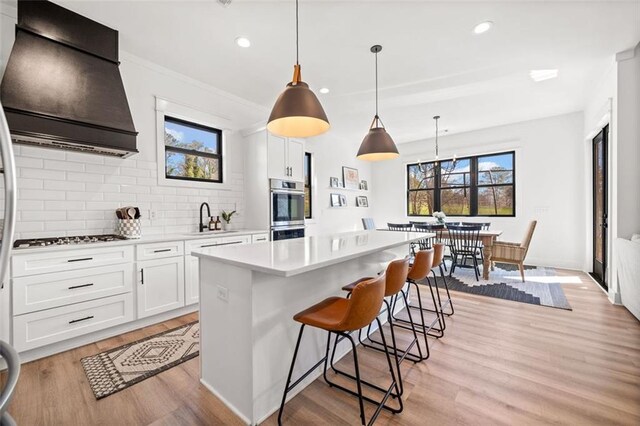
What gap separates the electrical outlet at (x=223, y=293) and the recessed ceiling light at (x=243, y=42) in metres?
2.54

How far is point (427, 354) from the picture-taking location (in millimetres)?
2268

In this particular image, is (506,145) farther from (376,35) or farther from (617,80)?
(376,35)

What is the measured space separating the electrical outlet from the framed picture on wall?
17.2 ft

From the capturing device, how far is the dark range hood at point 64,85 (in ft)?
7.45

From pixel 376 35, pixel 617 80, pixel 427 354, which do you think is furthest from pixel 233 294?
pixel 617 80

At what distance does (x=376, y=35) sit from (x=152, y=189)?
9.95 ft

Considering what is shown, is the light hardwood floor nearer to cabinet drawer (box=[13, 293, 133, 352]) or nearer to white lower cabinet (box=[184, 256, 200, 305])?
cabinet drawer (box=[13, 293, 133, 352])

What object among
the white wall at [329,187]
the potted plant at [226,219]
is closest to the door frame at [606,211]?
the white wall at [329,187]

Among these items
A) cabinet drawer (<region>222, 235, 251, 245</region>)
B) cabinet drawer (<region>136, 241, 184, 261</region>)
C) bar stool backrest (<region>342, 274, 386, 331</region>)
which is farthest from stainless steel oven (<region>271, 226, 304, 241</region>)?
bar stool backrest (<region>342, 274, 386, 331</region>)

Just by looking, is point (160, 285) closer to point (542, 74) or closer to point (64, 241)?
point (64, 241)

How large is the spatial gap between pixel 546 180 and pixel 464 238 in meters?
2.49

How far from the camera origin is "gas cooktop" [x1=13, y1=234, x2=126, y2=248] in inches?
A: 91.8

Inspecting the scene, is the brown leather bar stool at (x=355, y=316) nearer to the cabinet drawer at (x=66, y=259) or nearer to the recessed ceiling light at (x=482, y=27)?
the cabinet drawer at (x=66, y=259)

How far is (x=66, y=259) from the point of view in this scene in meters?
2.34
